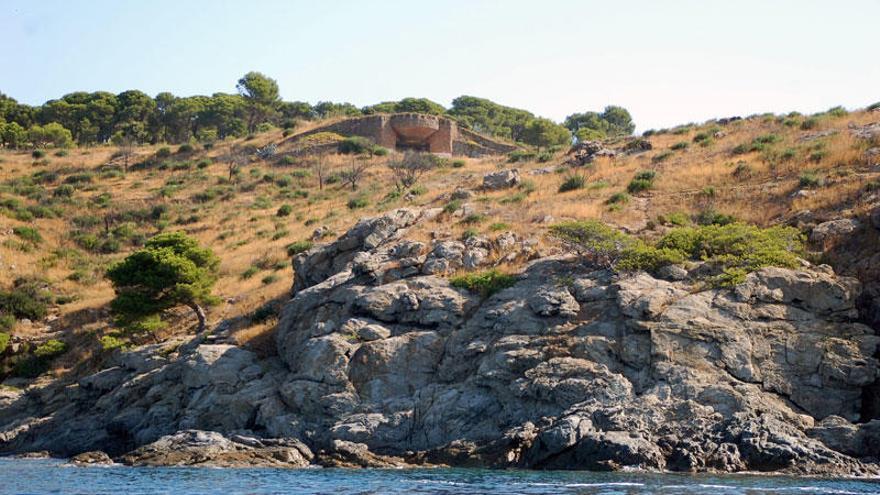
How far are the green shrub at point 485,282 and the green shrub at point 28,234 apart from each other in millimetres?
36693

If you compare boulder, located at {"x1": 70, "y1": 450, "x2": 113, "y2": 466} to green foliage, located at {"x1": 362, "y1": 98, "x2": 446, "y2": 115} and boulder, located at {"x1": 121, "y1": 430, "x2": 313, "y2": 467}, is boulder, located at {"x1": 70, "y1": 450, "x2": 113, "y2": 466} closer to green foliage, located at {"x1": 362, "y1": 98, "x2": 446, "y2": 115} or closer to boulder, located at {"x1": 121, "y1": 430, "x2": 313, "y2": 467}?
boulder, located at {"x1": 121, "y1": 430, "x2": 313, "y2": 467}

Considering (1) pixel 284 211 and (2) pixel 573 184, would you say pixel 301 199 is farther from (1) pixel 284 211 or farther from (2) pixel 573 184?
(2) pixel 573 184

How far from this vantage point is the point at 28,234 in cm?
6097

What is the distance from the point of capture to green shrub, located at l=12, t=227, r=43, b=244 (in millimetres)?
60750

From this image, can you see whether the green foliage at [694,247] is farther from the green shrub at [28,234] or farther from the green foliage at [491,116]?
the green foliage at [491,116]

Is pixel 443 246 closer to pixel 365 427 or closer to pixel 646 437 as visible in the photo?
pixel 365 427

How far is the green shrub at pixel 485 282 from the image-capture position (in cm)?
3478

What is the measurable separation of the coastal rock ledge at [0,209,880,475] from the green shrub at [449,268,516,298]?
1.08ft

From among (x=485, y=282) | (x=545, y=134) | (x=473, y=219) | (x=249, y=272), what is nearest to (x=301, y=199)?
(x=249, y=272)

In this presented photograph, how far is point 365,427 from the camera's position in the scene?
98.5 ft

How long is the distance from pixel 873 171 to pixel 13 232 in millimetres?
51284

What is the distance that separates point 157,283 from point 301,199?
27.6m

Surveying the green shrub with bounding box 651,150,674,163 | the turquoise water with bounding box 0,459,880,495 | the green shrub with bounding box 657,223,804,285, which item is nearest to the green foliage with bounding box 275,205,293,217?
the green shrub with bounding box 651,150,674,163

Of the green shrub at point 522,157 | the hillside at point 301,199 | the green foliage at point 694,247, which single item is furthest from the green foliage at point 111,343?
the green shrub at point 522,157
